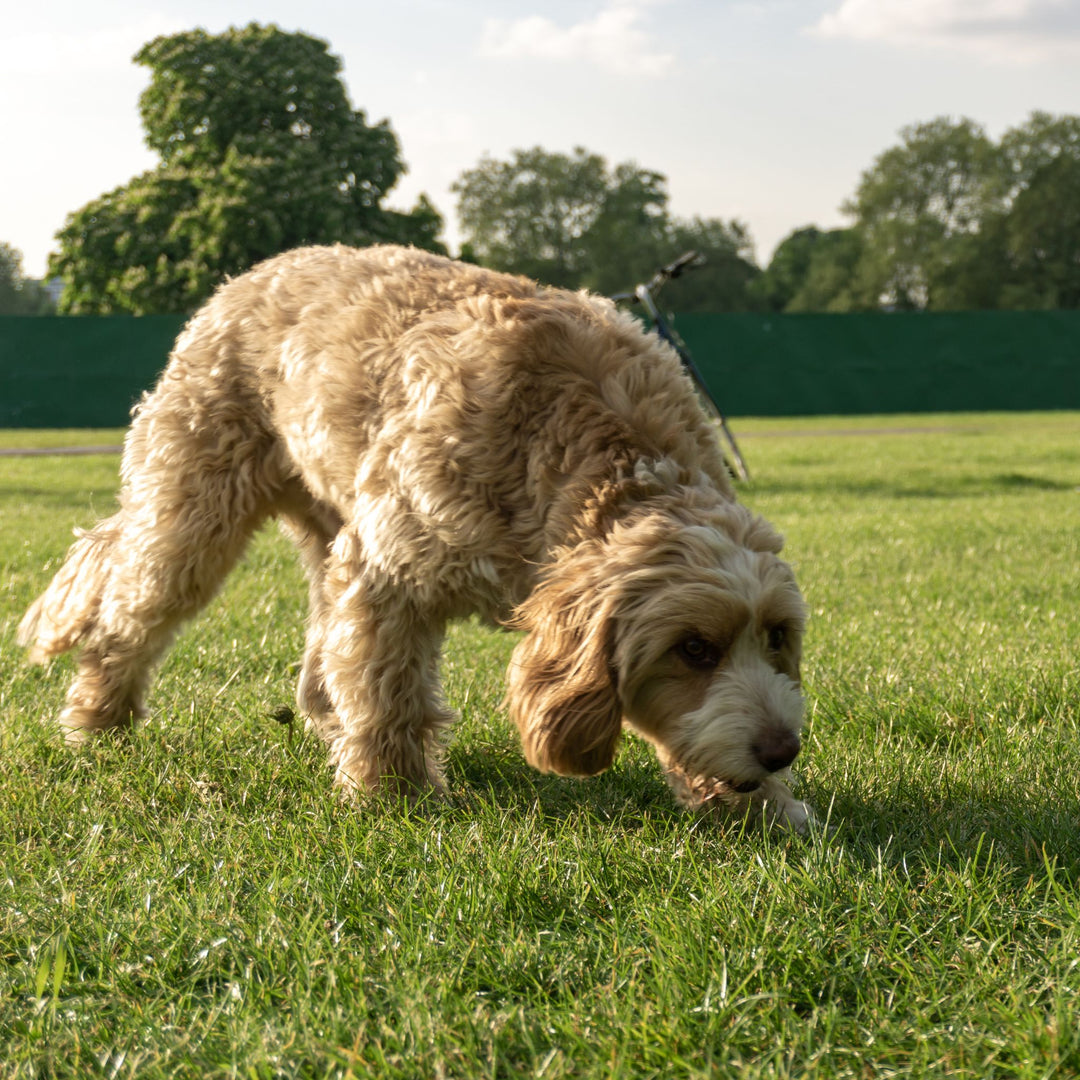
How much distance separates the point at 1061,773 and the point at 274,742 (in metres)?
2.44

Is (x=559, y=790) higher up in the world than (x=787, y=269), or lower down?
lower down

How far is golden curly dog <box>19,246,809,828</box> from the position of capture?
2990 millimetres

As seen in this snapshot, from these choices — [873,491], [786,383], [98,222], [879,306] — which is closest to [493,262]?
[879,306]

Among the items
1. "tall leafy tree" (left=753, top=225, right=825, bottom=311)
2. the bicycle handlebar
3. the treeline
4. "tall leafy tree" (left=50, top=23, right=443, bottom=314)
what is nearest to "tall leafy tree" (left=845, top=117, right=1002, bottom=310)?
the treeline

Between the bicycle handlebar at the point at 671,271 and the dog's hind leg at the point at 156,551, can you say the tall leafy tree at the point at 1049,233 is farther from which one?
the dog's hind leg at the point at 156,551

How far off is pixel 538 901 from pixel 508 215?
A: 7843 centimetres

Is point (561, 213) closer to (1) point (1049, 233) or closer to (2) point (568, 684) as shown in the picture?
(1) point (1049, 233)

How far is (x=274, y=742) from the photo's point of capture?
403 centimetres

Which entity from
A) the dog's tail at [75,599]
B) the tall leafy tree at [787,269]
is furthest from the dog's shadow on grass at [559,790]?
the tall leafy tree at [787,269]

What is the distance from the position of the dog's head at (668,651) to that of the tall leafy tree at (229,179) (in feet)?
115

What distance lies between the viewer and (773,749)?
293cm

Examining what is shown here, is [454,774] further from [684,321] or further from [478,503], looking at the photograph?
[684,321]

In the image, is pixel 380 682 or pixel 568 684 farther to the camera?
pixel 380 682

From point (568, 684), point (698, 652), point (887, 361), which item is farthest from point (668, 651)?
point (887, 361)
